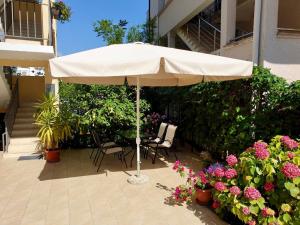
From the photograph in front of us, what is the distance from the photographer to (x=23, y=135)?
9125 mm

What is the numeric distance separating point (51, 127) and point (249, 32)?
7548 mm

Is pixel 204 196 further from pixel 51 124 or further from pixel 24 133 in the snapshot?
pixel 24 133

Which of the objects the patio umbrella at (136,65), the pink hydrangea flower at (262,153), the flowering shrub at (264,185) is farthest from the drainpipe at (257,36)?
the pink hydrangea flower at (262,153)

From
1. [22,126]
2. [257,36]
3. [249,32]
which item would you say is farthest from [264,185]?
[22,126]

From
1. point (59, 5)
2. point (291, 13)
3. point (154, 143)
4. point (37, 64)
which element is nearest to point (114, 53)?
point (154, 143)

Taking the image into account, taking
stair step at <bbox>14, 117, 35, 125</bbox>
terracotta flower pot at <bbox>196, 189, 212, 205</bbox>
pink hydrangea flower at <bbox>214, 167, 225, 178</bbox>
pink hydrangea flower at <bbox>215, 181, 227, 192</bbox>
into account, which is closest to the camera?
pink hydrangea flower at <bbox>215, 181, 227, 192</bbox>

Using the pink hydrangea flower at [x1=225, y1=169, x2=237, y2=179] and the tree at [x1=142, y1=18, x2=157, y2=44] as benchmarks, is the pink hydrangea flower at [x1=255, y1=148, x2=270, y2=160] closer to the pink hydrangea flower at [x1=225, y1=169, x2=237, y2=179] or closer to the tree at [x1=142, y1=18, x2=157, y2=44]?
the pink hydrangea flower at [x1=225, y1=169, x2=237, y2=179]

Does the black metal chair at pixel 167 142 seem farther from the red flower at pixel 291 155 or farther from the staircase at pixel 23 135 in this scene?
the staircase at pixel 23 135

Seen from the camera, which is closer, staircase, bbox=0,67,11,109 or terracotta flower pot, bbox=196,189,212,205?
terracotta flower pot, bbox=196,189,212,205

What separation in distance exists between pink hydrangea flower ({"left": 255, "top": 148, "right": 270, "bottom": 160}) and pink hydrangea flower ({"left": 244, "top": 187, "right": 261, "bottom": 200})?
18.0 inches

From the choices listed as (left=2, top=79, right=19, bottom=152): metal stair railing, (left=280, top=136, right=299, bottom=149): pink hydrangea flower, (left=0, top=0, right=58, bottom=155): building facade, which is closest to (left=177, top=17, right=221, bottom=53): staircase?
(left=0, top=0, right=58, bottom=155): building facade

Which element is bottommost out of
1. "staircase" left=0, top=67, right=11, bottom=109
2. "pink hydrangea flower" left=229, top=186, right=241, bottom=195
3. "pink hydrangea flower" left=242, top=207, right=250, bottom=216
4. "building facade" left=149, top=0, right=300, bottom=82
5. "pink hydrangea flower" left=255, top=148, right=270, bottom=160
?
"pink hydrangea flower" left=242, top=207, right=250, bottom=216

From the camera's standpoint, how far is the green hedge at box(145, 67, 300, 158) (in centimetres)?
473

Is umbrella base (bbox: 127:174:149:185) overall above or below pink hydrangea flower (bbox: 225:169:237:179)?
below
